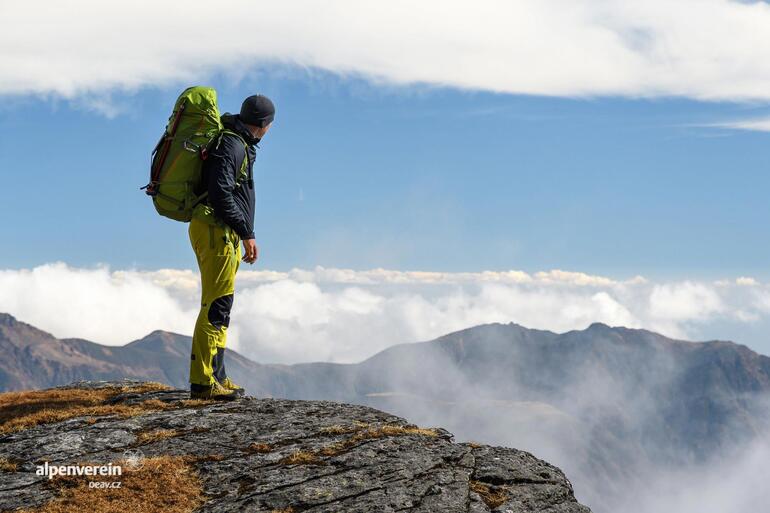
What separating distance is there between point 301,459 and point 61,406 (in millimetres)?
7123

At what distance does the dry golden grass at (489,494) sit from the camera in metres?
12.2

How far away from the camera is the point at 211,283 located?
1648 centimetres

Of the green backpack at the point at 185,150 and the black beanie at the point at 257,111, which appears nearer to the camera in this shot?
the green backpack at the point at 185,150

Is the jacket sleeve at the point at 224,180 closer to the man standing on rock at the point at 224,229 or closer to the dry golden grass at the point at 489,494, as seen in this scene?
the man standing on rock at the point at 224,229

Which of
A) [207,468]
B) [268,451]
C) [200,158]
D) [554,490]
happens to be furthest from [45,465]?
[554,490]

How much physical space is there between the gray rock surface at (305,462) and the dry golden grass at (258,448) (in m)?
0.03

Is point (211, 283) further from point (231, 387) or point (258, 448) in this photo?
point (258, 448)

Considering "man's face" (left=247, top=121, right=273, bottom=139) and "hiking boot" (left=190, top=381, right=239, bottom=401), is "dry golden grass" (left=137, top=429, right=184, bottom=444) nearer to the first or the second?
"hiking boot" (left=190, top=381, right=239, bottom=401)

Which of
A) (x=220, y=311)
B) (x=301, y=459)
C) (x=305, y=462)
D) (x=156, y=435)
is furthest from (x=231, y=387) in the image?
(x=305, y=462)

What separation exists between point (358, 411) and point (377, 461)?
3757 millimetres

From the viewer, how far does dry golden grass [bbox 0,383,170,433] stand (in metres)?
15.9

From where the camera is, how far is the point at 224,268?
1655cm

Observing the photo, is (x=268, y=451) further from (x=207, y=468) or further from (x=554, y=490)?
(x=554, y=490)

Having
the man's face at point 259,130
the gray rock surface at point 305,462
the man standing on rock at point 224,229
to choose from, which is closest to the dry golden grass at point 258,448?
the gray rock surface at point 305,462
